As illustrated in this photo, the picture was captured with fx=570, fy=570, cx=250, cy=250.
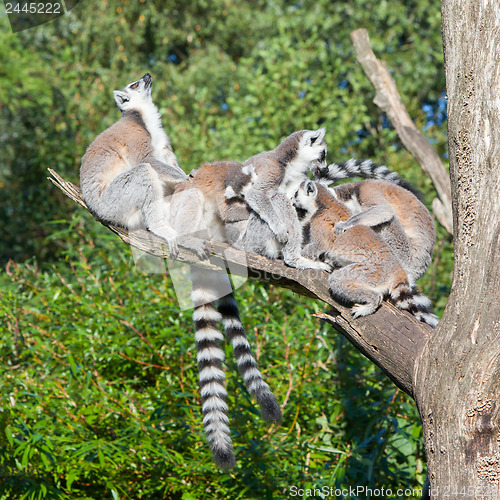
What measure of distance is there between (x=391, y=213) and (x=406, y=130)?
241 centimetres

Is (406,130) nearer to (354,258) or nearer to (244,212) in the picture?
(244,212)

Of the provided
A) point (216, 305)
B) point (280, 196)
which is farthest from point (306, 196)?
point (216, 305)

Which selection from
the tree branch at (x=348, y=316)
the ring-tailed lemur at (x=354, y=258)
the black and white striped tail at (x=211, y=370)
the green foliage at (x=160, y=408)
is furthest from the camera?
the green foliage at (x=160, y=408)

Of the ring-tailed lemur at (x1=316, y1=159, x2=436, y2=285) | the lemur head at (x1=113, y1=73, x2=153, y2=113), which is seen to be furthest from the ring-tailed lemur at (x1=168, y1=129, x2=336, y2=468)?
the lemur head at (x1=113, y1=73, x2=153, y2=113)

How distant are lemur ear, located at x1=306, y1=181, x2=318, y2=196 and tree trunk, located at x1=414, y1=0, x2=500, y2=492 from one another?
112 cm

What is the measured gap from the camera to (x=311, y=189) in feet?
11.2

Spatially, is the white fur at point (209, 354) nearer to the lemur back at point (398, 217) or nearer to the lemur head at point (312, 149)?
the lemur back at point (398, 217)

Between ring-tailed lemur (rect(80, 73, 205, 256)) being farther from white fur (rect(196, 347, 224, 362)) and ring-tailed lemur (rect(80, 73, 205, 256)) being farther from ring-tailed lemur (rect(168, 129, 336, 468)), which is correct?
white fur (rect(196, 347, 224, 362))

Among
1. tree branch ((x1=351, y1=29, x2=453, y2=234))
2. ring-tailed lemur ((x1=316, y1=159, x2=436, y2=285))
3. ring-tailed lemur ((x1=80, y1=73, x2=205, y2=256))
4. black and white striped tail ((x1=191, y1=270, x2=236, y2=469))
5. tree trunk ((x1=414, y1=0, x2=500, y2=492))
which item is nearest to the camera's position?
tree trunk ((x1=414, y1=0, x2=500, y2=492))

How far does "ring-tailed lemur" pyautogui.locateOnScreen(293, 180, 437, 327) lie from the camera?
2.82 metres

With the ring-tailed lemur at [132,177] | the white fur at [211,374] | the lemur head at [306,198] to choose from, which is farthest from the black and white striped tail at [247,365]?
the lemur head at [306,198]

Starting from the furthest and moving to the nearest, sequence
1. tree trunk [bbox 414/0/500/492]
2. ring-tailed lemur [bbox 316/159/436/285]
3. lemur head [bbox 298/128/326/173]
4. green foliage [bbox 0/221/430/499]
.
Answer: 1. green foliage [bbox 0/221/430/499]
2. lemur head [bbox 298/128/326/173]
3. ring-tailed lemur [bbox 316/159/436/285]
4. tree trunk [bbox 414/0/500/492]

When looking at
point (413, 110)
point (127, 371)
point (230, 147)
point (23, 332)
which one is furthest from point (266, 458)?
point (413, 110)

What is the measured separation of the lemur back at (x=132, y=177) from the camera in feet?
11.3
